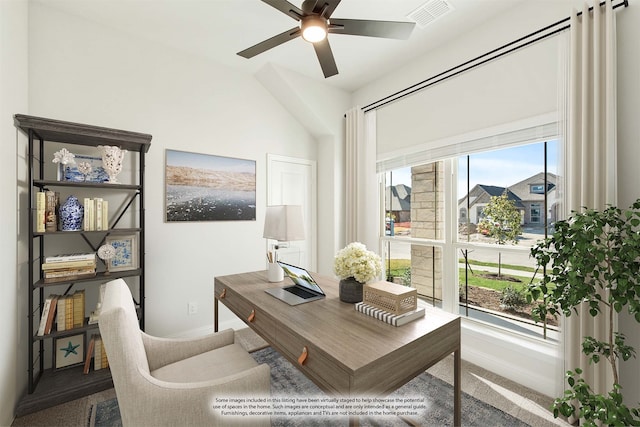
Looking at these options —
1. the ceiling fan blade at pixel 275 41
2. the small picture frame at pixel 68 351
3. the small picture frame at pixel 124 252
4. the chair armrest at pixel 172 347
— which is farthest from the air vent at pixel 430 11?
the small picture frame at pixel 68 351

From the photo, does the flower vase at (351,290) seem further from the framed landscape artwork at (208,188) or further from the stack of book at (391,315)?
the framed landscape artwork at (208,188)

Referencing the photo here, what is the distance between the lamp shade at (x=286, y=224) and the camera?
6.03 ft

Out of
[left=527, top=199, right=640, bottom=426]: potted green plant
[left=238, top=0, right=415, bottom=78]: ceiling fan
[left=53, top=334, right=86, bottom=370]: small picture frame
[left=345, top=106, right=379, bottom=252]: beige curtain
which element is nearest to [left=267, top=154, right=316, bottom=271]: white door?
[left=345, top=106, right=379, bottom=252]: beige curtain

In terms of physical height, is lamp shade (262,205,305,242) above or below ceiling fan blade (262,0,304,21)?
below

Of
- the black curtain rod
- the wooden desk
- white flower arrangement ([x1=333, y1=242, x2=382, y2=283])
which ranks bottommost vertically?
the wooden desk

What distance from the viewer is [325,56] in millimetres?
1938

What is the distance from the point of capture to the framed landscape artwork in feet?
8.96

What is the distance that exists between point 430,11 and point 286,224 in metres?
2.02

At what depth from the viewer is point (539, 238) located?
7.22 feet

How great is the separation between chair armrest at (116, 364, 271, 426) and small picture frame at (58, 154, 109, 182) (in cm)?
165

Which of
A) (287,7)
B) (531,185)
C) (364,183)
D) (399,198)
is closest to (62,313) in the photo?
(287,7)

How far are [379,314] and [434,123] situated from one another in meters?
2.06

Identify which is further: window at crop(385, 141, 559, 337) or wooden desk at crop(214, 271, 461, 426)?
window at crop(385, 141, 559, 337)

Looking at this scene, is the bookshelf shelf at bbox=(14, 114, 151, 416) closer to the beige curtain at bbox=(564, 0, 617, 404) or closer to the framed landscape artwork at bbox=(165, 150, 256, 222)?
the framed landscape artwork at bbox=(165, 150, 256, 222)
